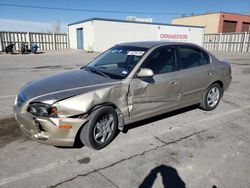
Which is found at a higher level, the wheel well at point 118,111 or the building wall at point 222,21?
the building wall at point 222,21

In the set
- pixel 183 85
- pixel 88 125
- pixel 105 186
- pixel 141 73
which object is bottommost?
pixel 105 186

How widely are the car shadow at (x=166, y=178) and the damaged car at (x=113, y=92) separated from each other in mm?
953

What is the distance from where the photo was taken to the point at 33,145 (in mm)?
3430

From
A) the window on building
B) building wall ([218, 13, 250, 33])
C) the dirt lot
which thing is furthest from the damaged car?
the window on building

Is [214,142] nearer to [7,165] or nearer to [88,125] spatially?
[88,125]

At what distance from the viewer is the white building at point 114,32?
25083 millimetres

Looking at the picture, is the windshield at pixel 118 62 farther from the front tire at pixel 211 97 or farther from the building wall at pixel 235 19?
the building wall at pixel 235 19

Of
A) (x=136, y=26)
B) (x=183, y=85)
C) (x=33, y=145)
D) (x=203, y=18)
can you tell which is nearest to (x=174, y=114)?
(x=183, y=85)

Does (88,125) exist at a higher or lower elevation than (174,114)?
higher

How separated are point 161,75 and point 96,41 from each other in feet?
73.2

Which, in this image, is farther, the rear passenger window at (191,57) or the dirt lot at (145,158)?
the rear passenger window at (191,57)

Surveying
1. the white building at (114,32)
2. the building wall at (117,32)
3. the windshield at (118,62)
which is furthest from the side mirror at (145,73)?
the building wall at (117,32)

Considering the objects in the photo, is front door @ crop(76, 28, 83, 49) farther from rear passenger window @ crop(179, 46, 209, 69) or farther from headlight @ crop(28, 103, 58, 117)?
headlight @ crop(28, 103, 58, 117)

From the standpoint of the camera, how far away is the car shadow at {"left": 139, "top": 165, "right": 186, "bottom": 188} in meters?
2.56
